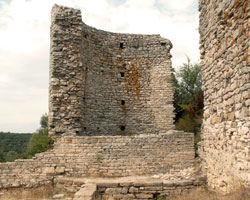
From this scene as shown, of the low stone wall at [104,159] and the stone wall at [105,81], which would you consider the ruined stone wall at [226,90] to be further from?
the stone wall at [105,81]

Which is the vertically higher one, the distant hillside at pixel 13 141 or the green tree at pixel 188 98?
the green tree at pixel 188 98

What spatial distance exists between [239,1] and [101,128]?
9.51 meters

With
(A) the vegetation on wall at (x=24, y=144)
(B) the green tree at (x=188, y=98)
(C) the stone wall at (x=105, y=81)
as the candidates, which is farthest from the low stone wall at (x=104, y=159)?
(B) the green tree at (x=188, y=98)

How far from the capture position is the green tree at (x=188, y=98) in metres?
16.9

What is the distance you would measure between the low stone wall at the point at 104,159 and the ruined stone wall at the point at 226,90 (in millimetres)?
2707

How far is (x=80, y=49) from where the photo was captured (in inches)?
497

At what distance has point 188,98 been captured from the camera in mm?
19984

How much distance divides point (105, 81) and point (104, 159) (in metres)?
5.12

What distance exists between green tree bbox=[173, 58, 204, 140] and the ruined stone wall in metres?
8.79

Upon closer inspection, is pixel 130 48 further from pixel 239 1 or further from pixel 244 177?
pixel 244 177

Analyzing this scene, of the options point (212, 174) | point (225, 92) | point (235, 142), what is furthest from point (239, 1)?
point (212, 174)

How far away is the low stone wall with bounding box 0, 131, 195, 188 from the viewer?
32.8 ft

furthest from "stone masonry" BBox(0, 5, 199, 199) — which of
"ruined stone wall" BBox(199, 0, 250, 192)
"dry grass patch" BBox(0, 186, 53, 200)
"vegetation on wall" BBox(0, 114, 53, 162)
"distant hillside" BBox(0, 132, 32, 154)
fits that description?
"distant hillside" BBox(0, 132, 32, 154)

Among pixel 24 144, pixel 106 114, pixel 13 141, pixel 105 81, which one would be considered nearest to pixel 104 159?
pixel 106 114
